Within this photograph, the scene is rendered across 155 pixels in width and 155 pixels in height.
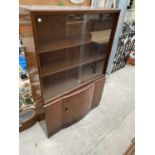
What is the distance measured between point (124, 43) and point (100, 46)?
139cm

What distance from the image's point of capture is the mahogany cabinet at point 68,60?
1.21 m

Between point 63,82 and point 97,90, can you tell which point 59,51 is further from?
point 97,90

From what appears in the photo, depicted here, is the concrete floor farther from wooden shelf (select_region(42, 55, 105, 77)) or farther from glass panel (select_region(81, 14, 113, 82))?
wooden shelf (select_region(42, 55, 105, 77))

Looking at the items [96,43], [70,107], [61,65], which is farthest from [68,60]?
[70,107]

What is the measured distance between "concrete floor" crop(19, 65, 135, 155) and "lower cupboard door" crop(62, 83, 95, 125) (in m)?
0.16

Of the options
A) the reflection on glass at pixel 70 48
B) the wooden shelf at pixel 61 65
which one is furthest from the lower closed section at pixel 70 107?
the wooden shelf at pixel 61 65

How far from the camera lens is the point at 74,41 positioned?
1.45 metres

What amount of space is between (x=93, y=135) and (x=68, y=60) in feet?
3.13

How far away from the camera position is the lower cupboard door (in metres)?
1.49

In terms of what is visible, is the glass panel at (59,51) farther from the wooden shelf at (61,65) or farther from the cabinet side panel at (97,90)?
the cabinet side panel at (97,90)
